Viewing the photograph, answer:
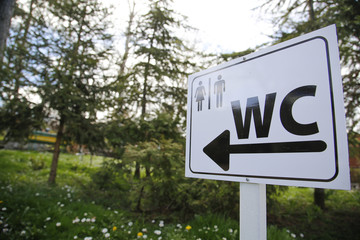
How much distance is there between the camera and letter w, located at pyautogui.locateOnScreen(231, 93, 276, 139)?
98cm

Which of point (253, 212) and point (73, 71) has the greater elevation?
point (73, 71)

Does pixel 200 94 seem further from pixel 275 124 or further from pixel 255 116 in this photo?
pixel 275 124

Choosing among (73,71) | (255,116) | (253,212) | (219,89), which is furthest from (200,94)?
(73,71)

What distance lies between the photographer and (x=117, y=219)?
11.6 ft

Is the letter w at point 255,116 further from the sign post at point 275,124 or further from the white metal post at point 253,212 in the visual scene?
the white metal post at point 253,212

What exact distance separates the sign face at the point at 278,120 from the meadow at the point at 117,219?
198cm

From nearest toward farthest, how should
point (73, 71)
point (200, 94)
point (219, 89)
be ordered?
point (219, 89)
point (200, 94)
point (73, 71)

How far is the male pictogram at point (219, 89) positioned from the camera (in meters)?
1.22

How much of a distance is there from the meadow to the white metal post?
187cm

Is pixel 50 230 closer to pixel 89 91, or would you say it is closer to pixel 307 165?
pixel 307 165

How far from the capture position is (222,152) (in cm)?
113

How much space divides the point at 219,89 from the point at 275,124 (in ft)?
1.39

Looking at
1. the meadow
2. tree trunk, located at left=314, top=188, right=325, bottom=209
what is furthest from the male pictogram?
tree trunk, located at left=314, top=188, right=325, bottom=209

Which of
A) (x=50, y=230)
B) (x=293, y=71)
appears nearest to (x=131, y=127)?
(x=50, y=230)
